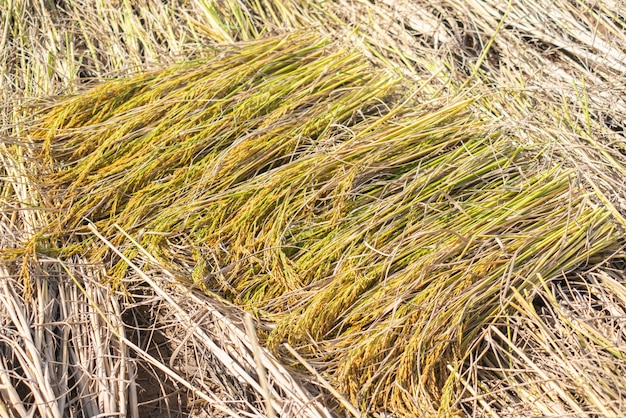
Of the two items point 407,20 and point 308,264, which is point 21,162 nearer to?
point 308,264

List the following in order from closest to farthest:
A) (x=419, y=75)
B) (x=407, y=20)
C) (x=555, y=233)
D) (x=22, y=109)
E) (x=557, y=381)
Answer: (x=557, y=381) → (x=555, y=233) → (x=22, y=109) → (x=419, y=75) → (x=407, y=20)

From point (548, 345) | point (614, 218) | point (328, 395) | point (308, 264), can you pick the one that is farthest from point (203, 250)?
point (614, 218)

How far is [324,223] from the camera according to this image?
1971 millimetres

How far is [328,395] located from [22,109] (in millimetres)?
1410

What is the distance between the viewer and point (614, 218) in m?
1.95

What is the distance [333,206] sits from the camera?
2000 millimetres

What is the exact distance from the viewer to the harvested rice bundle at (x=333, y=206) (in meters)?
1.78

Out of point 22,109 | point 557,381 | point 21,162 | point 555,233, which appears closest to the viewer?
point 557,381

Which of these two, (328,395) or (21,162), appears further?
(21,162)

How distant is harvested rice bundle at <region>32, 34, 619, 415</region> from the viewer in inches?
70.0

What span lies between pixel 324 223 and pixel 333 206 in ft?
0.21

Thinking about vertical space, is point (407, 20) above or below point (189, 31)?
below

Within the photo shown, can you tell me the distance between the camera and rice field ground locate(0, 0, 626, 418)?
1.74 m

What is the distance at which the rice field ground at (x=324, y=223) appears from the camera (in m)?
1.74
